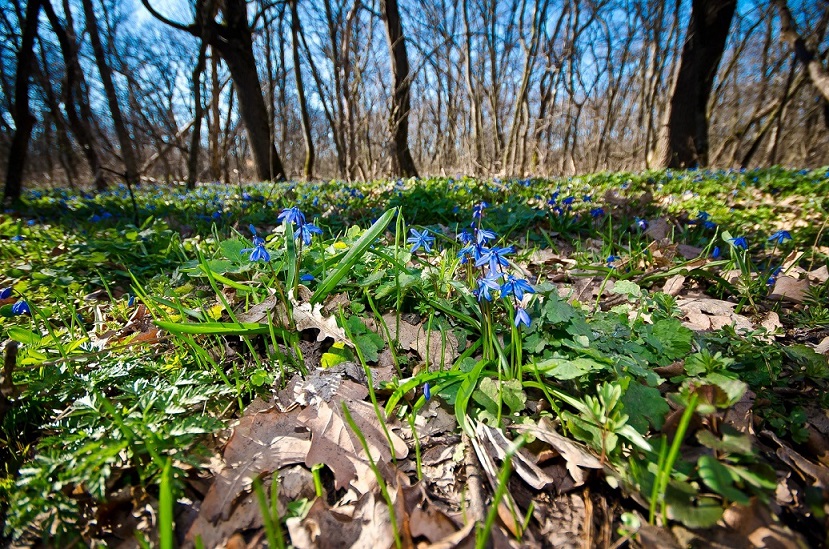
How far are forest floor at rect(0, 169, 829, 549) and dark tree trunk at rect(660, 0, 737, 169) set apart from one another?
790cm

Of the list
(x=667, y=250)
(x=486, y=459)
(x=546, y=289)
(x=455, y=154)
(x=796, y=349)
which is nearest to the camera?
(x=486, y=459)

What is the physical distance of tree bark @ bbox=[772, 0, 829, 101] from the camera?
6.99 meters

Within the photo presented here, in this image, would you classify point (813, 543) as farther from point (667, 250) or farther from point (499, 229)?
point (499, 229)

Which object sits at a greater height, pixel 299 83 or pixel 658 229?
pixel 299 83

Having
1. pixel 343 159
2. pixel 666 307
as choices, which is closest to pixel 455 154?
pixel 343 159

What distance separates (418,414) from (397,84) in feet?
31.3

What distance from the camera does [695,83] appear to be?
26.9ft

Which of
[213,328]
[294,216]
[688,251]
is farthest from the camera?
[688,251]

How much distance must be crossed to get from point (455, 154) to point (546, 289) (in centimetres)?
2465

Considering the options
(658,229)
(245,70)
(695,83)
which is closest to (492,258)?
(658,229)

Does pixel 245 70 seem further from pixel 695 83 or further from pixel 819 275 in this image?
pixel 819 275

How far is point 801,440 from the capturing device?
3.43 ft

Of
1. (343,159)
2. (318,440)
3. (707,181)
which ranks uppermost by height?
(343,159)

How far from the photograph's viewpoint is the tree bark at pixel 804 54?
699cm
